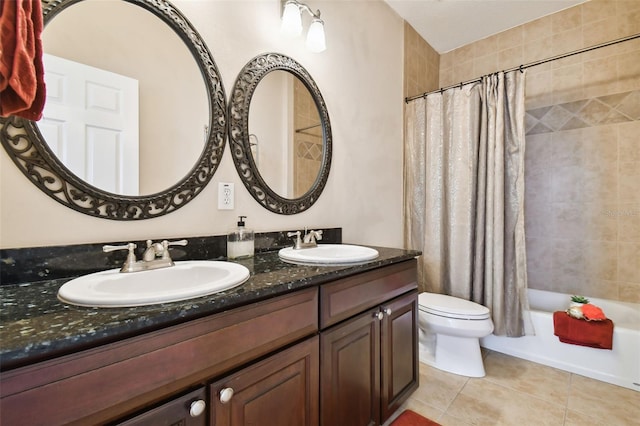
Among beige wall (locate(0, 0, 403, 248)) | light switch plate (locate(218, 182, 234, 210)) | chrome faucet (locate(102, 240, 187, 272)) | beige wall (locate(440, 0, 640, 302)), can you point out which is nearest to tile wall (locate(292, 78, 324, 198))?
beige wall (locate(0, 0, 403, 248))

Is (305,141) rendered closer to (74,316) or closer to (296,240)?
(296,240)

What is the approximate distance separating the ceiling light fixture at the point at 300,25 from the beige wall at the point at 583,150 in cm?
205

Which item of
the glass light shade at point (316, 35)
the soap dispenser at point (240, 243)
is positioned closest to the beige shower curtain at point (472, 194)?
the glass light shade at point (316, 35)

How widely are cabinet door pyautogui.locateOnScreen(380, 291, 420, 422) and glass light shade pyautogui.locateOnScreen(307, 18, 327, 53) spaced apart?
1.38m

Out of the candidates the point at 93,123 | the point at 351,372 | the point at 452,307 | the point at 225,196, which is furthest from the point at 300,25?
the point at 452,307

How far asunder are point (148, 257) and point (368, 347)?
91 cm

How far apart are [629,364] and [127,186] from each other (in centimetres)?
277

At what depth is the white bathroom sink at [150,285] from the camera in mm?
644

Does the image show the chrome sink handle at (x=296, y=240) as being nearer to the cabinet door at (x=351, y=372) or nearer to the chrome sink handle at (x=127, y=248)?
the cabinet door at (x=351, y=372)

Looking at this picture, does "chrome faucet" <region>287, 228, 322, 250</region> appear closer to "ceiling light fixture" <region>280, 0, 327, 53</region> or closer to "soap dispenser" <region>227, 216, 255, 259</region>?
"soap dispenser" <region>227, 216, 255, 259</region>

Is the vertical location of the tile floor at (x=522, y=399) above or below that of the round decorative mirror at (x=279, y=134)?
below

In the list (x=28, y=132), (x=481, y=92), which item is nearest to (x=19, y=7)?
(x=28, y=132)

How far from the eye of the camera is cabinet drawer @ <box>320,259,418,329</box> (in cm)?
102

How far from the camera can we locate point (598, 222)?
2268mm
